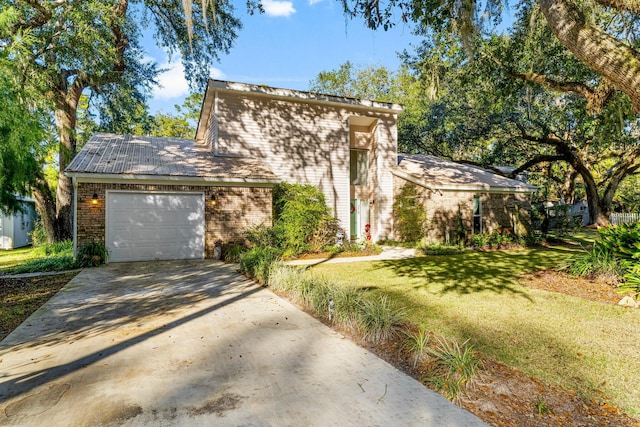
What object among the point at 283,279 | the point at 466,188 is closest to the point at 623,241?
the point at 283,279

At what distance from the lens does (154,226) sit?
11320 millimetres

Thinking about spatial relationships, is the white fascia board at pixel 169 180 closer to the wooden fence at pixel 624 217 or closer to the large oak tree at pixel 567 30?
the large oak tree at pixel 567 30

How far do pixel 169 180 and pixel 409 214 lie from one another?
32.3ft

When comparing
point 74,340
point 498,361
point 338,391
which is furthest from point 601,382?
point 74,340

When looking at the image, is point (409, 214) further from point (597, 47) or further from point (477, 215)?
point (597, 47)

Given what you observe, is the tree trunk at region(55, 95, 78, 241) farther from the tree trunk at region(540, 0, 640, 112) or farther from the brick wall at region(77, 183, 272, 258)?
the tree trunk at region(540, 0, 640, 112)

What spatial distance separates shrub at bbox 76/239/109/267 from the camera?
32.9 ft

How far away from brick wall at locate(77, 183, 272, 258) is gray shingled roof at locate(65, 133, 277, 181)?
0.50 m

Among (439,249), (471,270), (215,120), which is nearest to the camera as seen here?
(471,270)

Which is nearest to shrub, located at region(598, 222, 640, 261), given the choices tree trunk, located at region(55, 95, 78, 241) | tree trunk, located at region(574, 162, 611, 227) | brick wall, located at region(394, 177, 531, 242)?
brick wall, located at region(394, 177, 531, 242)

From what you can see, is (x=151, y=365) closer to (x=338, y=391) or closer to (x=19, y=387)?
(x=19, y=387)

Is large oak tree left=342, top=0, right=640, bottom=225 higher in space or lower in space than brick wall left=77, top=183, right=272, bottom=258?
higher

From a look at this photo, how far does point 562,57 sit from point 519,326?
10.4 metres

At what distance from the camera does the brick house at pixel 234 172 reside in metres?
10.9
